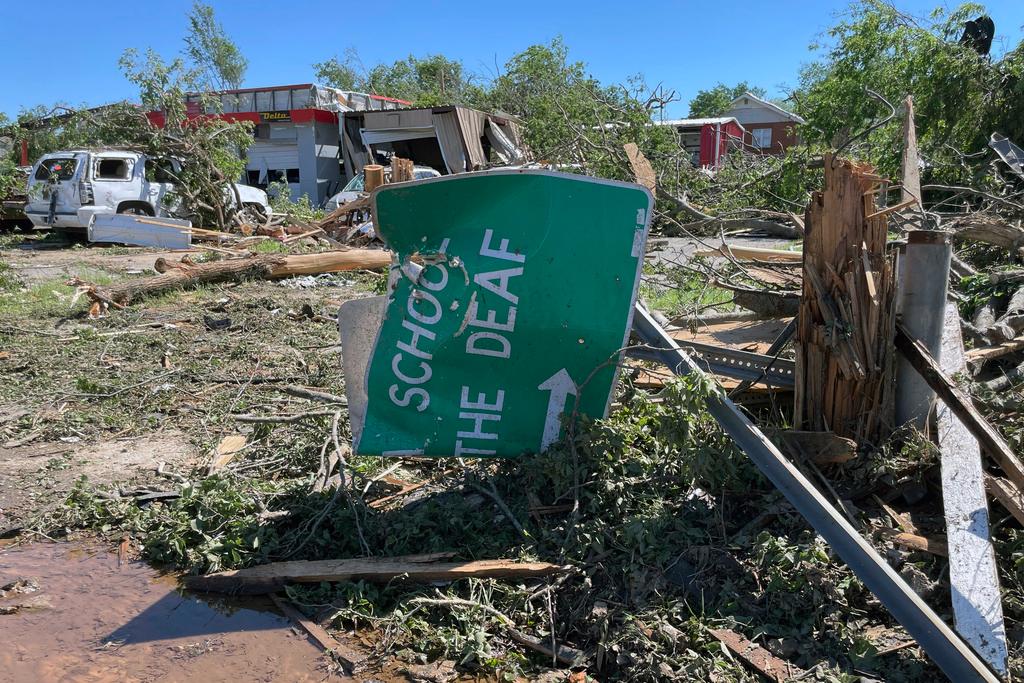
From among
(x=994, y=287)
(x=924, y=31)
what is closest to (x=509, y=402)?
(x=994, y=287)

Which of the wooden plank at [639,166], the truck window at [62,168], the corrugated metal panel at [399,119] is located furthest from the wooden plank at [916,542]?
the corrugated metal panel at [399,119]

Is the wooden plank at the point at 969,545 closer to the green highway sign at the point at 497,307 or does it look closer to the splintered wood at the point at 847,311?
the splintered wood at the point at 847,311

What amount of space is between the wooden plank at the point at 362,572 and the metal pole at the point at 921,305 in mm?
1757

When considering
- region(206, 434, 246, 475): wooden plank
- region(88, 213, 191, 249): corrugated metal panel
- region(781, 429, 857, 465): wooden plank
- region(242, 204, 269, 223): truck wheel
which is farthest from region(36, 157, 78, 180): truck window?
region(781, 429, 857, 465): wooden plank

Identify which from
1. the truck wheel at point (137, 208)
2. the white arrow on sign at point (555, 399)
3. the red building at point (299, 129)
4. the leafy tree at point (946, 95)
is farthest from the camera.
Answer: the red building at point (299, 129)

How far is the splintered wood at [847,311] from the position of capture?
348 centimetres

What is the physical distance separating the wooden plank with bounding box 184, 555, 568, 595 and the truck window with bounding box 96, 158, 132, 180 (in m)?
15.7

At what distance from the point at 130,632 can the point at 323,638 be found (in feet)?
2.67

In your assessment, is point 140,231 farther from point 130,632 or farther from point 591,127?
point 130,632

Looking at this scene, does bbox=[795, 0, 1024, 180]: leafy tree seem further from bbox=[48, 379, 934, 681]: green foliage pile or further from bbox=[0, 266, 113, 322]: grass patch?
bbox=[0, 266, 113, 322]: grass patch

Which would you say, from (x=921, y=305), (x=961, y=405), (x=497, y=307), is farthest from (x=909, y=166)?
(x=497, y=307)

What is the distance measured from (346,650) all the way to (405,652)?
0.76 ft

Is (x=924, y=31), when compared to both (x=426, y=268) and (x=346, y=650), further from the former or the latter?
(x=346, y=650)

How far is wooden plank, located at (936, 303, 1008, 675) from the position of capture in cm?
268
